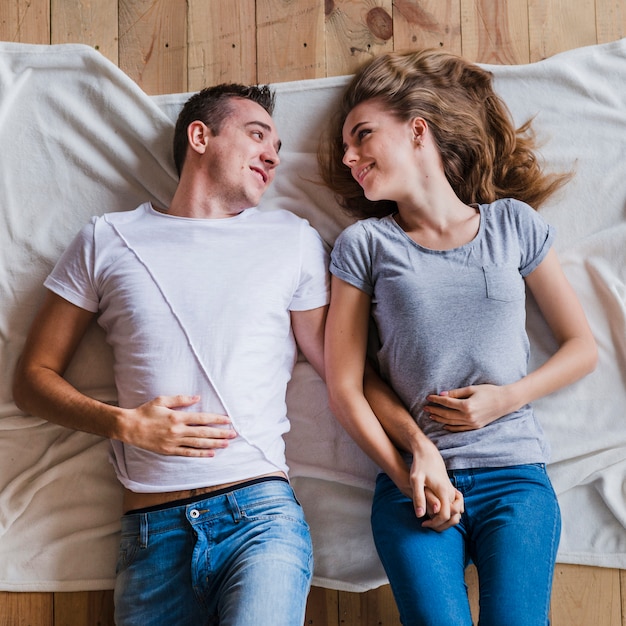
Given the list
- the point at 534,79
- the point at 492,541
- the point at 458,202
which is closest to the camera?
the point at 492,541

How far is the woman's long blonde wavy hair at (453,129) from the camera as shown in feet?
5.07

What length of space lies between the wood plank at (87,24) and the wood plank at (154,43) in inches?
1.0

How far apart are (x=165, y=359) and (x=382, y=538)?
0.57m

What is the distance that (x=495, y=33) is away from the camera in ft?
5.58

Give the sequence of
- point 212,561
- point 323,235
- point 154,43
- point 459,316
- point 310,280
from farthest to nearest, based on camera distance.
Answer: point 154,43 < point 323,235 < point 310,280 < point 459,316 < point 212,561

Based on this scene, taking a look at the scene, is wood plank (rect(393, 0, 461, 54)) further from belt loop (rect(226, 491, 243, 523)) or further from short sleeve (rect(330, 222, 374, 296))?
belt loop (rect(226, 491, 243, 523))

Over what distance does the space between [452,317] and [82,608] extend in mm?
1073

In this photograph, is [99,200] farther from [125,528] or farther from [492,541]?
[492,541]

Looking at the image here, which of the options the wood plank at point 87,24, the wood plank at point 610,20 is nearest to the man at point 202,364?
the wood plank at point 87,24

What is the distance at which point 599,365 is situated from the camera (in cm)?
156

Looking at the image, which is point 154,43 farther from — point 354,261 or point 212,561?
point 212,561

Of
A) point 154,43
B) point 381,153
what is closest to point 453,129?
point 381,153

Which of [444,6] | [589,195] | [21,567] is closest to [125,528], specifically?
[21,567]

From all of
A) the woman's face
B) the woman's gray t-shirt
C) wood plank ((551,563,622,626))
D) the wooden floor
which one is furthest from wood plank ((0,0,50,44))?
wood plank ((551,563,622,626))
